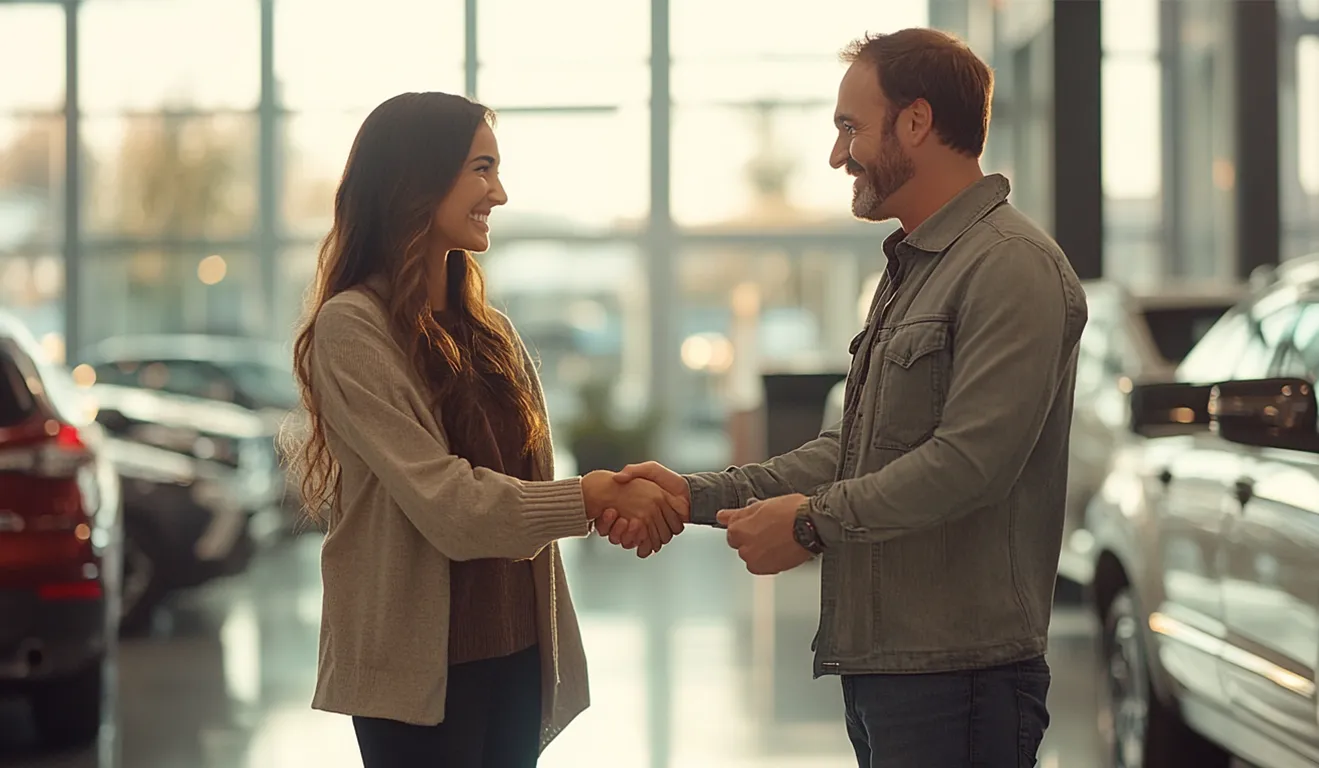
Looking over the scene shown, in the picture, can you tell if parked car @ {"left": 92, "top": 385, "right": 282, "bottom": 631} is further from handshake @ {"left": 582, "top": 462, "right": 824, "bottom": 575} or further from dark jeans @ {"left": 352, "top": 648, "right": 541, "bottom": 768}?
dark jeans @ {"left": 352, "top": 648, "right": 541, "bottom": 768}

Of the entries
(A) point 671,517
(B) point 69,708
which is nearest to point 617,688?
(B) point 69,708

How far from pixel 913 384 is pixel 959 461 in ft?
0.56

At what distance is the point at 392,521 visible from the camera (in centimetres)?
288

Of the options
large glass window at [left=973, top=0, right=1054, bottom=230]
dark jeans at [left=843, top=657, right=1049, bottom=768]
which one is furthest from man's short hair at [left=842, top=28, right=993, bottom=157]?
large glass window at [left=973, top=0, right=1054, bottom=230]

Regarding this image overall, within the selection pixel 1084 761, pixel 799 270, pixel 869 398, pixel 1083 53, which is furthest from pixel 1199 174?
pixel 869 398

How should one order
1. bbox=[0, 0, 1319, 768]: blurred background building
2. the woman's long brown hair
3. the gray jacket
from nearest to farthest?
the gray jacket, the woman's long brown hair, bbox=[0, 0, 1319, 768]: blurred background building

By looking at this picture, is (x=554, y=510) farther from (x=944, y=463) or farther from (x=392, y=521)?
(x=944, y=463)

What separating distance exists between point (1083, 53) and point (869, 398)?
6.93 meters

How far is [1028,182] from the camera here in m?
21.8

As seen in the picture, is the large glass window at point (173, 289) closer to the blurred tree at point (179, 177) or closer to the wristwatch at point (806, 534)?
the blurred tree at point (179, 177)

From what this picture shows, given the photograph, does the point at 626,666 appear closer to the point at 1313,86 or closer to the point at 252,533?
the point at 252,533

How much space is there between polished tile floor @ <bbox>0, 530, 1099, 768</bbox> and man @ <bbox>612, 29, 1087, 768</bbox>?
332 centimetres

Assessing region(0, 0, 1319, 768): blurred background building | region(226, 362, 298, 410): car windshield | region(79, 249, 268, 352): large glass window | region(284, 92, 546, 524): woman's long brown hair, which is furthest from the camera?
region(79, 249, 268, 352): large glass window

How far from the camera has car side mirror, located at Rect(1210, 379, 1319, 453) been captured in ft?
12.5
